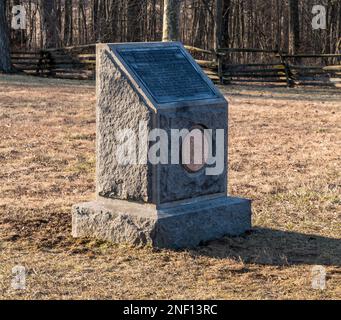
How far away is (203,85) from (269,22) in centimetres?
2826

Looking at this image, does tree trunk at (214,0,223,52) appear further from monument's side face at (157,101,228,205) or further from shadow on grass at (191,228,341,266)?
shadow on grass at (191,228,341,266)

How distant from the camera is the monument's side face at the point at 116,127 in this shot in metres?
7.29

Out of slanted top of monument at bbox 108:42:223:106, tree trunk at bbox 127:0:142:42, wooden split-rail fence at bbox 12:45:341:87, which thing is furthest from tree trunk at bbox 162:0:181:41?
slanted top of monument at bbox 108:42:223:106

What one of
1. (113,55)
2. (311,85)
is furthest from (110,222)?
(311,85)

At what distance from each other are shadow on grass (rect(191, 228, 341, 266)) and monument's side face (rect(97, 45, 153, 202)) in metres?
0.71

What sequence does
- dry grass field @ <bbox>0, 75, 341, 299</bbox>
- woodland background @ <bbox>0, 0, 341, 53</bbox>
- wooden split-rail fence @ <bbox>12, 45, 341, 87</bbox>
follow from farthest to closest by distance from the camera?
woodland background @ <bbox>0, 0, 341, 53</bbox> → wooden split-rail fence @ <bbox>12, 45, 341, 87</bbox> → dry grass field @ <bbox>0, 75, 341, 299</bbox>

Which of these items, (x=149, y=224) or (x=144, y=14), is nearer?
(x=149, y=224)

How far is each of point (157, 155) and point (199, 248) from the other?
0.80 metres

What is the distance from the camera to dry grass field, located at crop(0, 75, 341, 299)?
6.32 m

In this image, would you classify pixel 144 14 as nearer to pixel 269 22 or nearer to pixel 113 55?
pixel 269 22

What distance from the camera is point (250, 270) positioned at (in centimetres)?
672

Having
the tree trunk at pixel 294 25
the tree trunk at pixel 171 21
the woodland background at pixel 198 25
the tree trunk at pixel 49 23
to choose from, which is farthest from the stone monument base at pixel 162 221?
the woodland background at pixel 198 25

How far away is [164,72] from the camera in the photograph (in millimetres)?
7645

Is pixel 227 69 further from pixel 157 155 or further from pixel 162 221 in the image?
pixel 162 221
